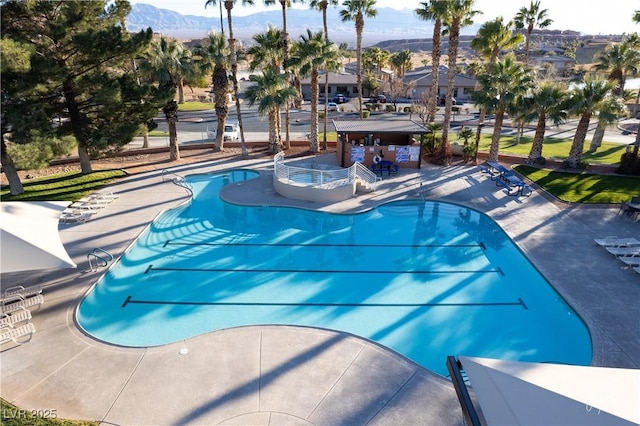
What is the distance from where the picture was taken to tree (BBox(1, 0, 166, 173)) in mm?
18062

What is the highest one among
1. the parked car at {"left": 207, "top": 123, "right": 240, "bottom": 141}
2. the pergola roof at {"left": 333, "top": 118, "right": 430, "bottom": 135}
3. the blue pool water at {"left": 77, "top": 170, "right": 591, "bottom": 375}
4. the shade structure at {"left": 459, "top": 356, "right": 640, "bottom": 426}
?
the pergola roof at {"left": 333, "top": 118, "right": 430, "bottom": 135}

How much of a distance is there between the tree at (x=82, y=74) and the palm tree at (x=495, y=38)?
72.4 ft

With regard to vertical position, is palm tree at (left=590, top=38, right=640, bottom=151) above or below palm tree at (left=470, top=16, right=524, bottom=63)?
below

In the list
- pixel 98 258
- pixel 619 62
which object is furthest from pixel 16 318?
pixel 619 62

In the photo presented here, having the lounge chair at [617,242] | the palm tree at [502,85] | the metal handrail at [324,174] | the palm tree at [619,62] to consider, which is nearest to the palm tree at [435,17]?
the palm tree at [502,85]

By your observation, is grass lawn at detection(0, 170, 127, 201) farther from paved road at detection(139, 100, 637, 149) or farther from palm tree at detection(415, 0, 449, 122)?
palm tree at detection(415, 0, 449, 122)

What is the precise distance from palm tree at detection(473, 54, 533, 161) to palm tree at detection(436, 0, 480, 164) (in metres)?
1.87

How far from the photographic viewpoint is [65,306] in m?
12.0

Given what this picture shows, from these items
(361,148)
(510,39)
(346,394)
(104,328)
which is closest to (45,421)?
(104,328)

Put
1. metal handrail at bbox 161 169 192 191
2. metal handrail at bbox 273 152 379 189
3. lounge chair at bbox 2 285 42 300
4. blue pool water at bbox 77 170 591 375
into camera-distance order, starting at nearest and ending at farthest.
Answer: blue pool water at bbox 77 170 591 375, lounge chair at bbox 2 285 42 300, metal handrail at bbox 273 152 379 189, metal handrail at bbox 161 169 192 191

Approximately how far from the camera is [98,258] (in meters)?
14.5

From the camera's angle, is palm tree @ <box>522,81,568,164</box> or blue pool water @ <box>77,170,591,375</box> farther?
palm tree @ <box>522,81,568,164</box>

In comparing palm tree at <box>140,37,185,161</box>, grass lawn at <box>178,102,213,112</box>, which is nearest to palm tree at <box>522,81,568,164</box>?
palm tree at <box>140,37,185,161</box>

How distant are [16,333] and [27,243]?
2.39 meters
